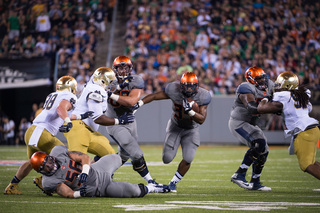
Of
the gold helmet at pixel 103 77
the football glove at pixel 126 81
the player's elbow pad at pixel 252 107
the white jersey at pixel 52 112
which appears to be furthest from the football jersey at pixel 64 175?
the player's elbow pad at pixel 252 107

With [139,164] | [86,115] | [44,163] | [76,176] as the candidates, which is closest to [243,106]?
[139,164]

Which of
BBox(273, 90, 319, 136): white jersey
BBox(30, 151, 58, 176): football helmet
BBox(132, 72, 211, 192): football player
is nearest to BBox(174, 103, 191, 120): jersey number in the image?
BBox(132, 72, 211, 192): football player

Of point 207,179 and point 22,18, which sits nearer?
point 207,179

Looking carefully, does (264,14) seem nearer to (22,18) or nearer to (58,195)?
(22,18)

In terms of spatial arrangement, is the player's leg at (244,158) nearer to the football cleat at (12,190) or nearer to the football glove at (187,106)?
the football glove at (187,106)

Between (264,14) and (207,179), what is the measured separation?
10764 mm

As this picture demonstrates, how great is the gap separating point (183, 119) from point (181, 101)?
0.78ft

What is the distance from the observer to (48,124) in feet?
21.2

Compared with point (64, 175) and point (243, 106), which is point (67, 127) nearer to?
point (64, 175)

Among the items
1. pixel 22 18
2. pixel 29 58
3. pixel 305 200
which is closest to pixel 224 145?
pixel 29 58

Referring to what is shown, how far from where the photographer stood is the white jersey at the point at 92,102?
640 cm

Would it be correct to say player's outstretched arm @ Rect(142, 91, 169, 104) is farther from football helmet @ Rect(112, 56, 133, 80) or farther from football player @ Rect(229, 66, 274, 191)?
football player @ Rect(229, 66, 274, 191)

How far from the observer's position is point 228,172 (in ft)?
30.4

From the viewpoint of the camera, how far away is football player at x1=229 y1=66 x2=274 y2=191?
7.23 metres
